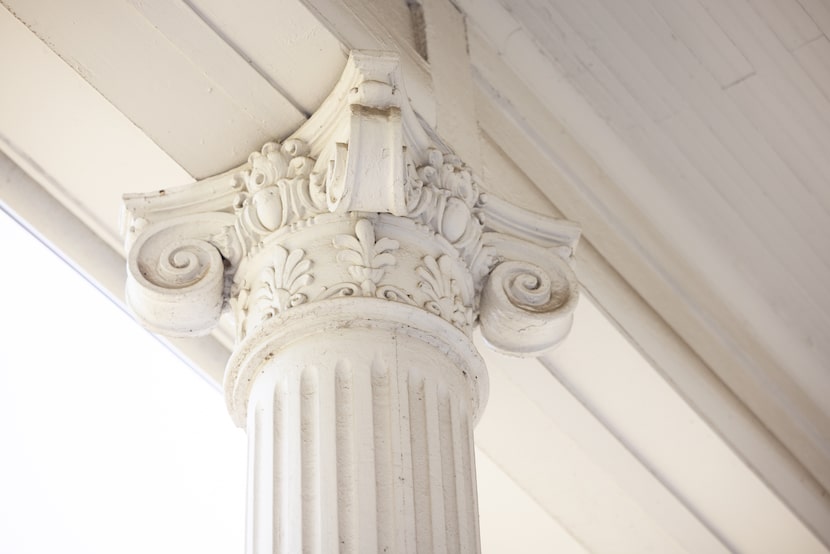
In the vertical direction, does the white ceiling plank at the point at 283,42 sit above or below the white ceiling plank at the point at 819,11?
below

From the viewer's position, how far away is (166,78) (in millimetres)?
3592

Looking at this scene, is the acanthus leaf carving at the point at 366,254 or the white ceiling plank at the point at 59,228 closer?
the acanthus leaf carving at the point at 366,254

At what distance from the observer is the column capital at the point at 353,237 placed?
3211mm

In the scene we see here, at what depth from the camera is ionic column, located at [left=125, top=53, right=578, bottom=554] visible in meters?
2.87

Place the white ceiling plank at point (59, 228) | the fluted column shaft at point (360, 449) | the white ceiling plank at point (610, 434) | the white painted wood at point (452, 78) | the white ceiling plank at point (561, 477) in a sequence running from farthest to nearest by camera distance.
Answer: the white ceiling plank at point (561, 477) → the white ceiling plank at point (610, 434) → the white ceiling plank at point (59, 228) → the white painted wood at point (452, 78) → the fluted column shaft at point (360, 449)

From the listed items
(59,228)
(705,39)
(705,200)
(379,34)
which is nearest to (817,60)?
(705,39)

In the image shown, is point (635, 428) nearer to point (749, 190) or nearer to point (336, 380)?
point (749, 190)

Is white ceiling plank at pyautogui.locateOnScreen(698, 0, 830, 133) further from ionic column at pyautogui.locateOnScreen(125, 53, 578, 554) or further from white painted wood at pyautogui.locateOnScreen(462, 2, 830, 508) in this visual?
ionic column at pyautogui.locateOnScreen(125, 53, 578, 554)

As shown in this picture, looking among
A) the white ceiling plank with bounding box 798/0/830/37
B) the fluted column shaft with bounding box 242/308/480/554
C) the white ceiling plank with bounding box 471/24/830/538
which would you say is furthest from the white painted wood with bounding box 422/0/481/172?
the white ceiling plank with bounding box 798/0/830/37

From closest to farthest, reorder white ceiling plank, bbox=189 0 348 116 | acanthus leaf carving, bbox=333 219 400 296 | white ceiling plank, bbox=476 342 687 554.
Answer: acanthus leaf carving, bbox=333 219 400 296 < white ceiling plank, bbox=189 0 348 116 < white ceiling plank, bbox=476 342 687 554

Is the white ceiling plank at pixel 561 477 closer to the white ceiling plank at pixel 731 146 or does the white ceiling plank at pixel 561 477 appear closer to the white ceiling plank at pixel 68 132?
the white ceiling plank at pixel 731 146

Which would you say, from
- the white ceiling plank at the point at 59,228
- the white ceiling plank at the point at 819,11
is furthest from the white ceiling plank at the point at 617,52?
the white ceiling plank at the point at 59,228

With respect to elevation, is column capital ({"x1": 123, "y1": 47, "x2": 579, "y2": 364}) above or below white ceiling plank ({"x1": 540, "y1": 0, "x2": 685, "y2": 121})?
below

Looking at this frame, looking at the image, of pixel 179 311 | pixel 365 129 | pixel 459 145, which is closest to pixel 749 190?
pixel 459 145
